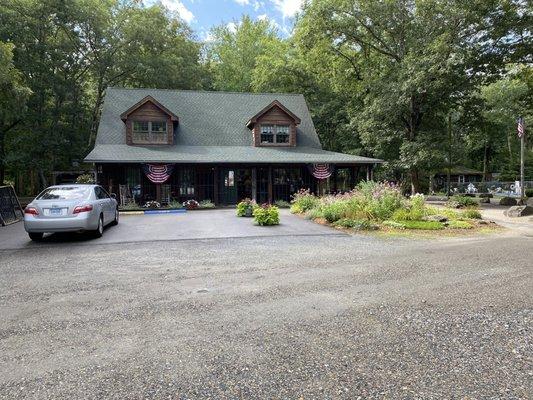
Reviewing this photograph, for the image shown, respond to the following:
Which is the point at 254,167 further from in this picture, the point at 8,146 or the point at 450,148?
the point at 8,146

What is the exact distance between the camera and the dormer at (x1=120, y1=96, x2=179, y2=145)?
75.1 feet

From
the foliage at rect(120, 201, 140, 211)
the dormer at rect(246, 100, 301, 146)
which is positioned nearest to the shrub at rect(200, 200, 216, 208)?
the foliage at rect(120, 201, 140, 211)

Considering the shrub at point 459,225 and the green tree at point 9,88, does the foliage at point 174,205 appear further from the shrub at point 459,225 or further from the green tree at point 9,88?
the shrub at point 459,225

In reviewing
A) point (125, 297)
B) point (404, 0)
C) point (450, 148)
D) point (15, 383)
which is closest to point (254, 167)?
point (450, 148)

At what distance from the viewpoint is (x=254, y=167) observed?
23.2m

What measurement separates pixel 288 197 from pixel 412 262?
55.0ft

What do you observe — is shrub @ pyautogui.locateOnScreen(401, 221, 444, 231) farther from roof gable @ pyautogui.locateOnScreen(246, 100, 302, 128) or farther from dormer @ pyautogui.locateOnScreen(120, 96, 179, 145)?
dormer @ pyautogui.locateOnScreen(120, 96, 179, 145)

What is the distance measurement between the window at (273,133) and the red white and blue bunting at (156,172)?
6962 mm

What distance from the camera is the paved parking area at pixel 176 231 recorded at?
1069 cm

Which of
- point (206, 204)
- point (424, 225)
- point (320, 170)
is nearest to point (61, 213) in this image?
point (424, 225)

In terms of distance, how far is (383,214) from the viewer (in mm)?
13953

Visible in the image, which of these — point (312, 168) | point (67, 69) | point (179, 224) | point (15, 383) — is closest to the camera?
point (15, 383)

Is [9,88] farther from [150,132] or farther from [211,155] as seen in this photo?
[211,155]

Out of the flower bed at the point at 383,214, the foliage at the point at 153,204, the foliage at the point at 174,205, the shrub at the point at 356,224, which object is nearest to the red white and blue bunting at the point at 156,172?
the foliage at the point at 153,204
